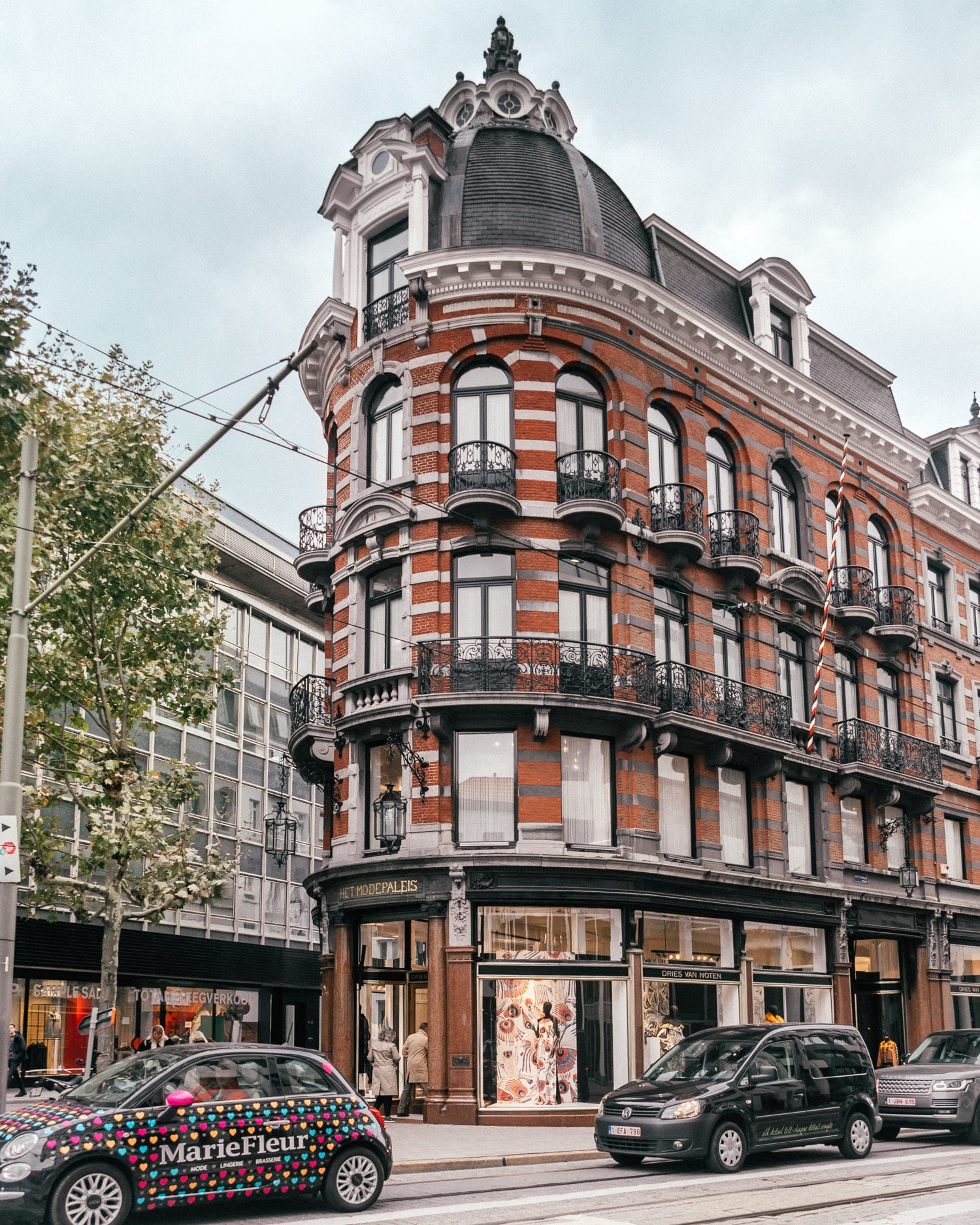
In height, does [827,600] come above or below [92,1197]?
above

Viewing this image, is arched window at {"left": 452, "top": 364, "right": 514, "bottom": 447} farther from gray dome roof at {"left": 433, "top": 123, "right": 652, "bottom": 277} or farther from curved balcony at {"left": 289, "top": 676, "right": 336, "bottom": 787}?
curved balcony at {"left": 289, "top": 676, "right": 336, "bottom": 787}

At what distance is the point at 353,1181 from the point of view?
13094mm

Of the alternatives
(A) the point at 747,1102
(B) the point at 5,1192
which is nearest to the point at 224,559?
(A) the point at 747,1102

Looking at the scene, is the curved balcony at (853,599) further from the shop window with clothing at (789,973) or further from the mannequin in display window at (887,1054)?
the mannequin in display window at (887,1054)

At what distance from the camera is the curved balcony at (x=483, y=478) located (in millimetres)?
25484

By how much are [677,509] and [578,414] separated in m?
2.97

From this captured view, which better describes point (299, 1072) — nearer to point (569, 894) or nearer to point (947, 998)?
point (569, 894)

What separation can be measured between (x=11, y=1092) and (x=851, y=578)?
2356 cm

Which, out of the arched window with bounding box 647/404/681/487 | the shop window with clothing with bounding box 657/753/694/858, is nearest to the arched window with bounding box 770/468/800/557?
the arched window with bounding box 647/404/681/487

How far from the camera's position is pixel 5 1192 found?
11.0 m

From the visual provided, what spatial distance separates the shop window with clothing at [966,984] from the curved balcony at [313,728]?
1781 centimetres

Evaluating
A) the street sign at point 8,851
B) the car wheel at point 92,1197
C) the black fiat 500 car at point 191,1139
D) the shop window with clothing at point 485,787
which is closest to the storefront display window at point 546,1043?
the shop window with clothing at point 485,787

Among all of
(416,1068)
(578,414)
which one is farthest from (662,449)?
(416,1068)

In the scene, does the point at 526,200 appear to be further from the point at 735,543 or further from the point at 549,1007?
the point at 549,1007
